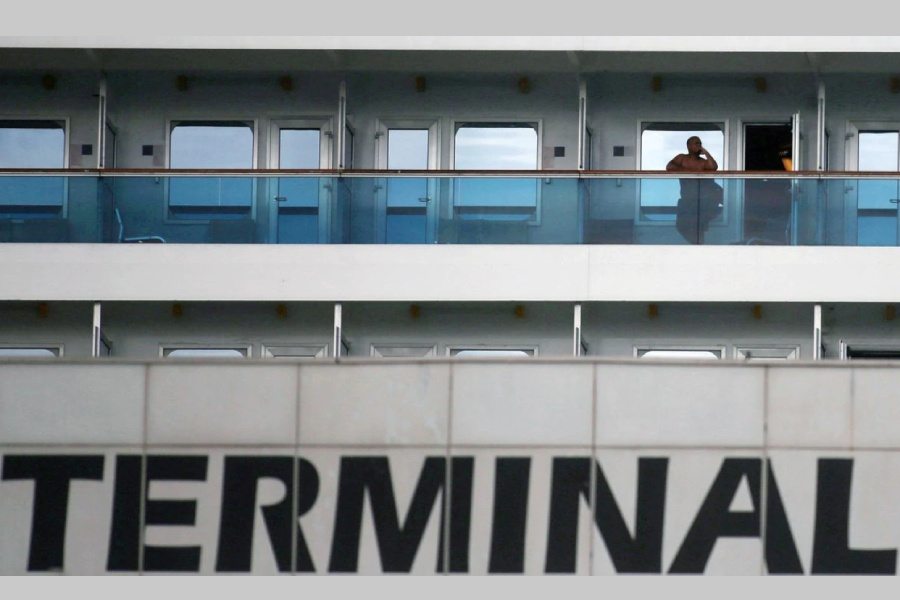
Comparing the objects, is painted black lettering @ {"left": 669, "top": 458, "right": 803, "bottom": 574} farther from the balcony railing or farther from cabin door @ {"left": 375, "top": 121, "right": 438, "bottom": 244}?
cabin door @ {"left": 375, "top": 121, "right": 438, "bottom": 244}

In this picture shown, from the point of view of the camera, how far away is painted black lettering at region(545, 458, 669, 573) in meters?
19.2

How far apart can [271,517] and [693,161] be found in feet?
28.6

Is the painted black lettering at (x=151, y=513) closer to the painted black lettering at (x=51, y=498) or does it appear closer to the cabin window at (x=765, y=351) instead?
the painted black lettering at (x=51, y=498)

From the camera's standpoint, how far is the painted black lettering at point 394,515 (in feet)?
63.5

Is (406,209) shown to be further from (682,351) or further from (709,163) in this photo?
(682,351)

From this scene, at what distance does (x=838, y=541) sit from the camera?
1917 centimetres

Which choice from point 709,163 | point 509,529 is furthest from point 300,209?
point 509,529

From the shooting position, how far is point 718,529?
757 inches

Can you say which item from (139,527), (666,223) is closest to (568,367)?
(139,527)

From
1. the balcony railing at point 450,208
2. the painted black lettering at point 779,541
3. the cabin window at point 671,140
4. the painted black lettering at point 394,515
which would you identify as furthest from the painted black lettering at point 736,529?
the cabin window at point 671,140

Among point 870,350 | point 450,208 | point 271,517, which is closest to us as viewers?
point 271,517

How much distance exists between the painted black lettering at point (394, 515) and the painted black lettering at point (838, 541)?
10.0 feet

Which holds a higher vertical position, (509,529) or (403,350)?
(403,350)

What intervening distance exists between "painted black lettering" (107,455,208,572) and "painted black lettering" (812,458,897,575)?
5441 mm
